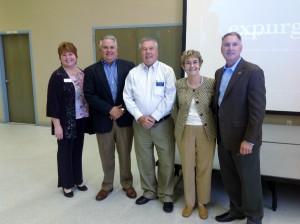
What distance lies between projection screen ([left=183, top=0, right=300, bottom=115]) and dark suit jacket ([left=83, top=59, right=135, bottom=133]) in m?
2.11

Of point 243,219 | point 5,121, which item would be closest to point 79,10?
point 5,121

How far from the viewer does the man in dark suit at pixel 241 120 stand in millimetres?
1846

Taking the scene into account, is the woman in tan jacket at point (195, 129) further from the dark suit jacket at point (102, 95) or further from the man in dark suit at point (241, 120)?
the dark suit jacket at point (102, 95)

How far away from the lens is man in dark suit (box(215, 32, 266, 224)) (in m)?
1.85

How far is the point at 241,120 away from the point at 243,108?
87 mm

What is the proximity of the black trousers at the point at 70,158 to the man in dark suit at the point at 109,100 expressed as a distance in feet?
0.79

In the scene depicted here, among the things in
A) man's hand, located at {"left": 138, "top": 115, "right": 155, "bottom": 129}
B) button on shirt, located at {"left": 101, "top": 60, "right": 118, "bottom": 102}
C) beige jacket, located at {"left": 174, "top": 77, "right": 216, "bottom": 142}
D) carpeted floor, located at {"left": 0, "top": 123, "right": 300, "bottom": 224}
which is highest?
button on shirt, located at {"left": 101, "top": 60, "right": 118, "bottom": 102}

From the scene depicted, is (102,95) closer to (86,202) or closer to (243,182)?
(86,202)

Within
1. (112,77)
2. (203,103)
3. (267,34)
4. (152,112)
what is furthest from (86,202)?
(267,34)

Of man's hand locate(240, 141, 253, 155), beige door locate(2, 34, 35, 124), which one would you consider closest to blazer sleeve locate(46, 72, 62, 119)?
man's hand locate(240, 141, 253, 155)

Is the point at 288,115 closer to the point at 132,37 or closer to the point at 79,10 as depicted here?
the point at 132,37

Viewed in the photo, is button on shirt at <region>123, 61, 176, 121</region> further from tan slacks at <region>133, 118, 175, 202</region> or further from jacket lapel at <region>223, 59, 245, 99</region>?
jacket lapel at <region>223, 59, 245, 99</region>

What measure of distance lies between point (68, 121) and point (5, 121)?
4.37 meters

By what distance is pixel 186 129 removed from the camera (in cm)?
223
